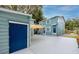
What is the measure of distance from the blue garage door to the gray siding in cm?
34

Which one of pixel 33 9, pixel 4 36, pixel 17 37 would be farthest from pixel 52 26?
pixel 4 36

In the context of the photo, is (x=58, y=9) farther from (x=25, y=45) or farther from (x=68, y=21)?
(x=25, y=45)

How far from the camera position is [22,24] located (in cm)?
890

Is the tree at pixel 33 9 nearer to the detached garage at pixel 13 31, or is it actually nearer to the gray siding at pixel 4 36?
the detached garage at pixel 13 31

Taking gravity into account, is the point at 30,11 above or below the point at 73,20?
above

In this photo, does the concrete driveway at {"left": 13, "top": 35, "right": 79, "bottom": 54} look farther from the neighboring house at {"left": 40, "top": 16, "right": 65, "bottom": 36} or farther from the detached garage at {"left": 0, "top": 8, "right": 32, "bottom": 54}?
the neighboring house at {"left": 40, "top": 16, "right": 65, "bottom": 36}

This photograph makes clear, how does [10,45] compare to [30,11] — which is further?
[30,11]

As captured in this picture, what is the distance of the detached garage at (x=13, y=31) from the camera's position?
281 inches

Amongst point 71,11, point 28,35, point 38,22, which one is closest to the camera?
point 28,35

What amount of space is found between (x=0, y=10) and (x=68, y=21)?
6792 mm

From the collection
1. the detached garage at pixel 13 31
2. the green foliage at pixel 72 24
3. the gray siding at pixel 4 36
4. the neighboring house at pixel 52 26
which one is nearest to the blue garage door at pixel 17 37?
the detached garage at pixel 13 31

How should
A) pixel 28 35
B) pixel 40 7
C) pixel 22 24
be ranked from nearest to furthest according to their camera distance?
pixel 22 24, pixel 28 35, pixel 40 7

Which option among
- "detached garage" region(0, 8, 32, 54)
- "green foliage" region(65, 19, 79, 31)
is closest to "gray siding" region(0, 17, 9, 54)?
"detached garage" region(0, 8, 32, 54)
